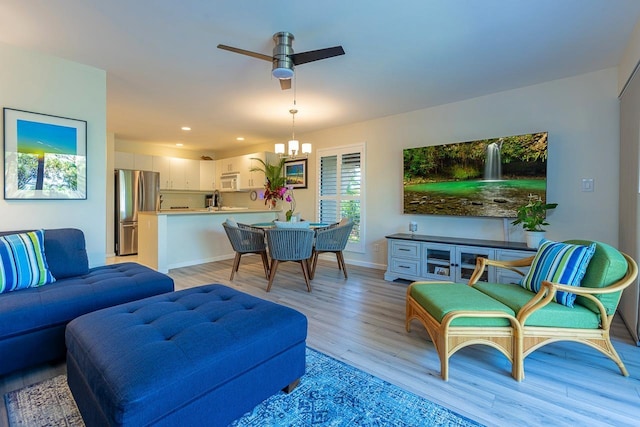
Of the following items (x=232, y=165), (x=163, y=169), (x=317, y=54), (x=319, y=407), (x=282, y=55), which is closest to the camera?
(x=319, y=407)

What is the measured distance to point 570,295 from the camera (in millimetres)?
1867

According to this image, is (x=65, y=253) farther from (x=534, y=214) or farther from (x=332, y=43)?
(x=534, y=214)

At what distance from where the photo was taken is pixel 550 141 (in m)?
3.24

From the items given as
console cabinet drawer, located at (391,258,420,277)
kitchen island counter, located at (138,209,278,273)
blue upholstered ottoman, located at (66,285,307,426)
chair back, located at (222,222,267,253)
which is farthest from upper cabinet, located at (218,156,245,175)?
blue upholstered ottoman, located at (66,285,307,426)

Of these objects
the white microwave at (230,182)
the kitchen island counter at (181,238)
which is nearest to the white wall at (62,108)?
the kitchen island counter at (181,238)

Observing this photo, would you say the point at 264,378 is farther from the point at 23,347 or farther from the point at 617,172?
the point at 617,172

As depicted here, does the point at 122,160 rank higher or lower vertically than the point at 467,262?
higher

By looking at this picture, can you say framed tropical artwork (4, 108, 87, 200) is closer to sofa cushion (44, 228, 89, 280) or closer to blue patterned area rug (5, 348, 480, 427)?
sofa cushion (44, 228, 89, 280)

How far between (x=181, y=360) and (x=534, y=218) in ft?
11.5

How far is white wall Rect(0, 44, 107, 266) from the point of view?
8.18ft

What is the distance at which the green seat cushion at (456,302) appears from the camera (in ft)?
5.86

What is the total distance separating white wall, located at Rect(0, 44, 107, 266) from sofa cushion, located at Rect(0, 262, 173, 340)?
69 cm

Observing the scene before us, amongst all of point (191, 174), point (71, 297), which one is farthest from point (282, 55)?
point (191, 174)

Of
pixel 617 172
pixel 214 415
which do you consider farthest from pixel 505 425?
pixel 617 172
